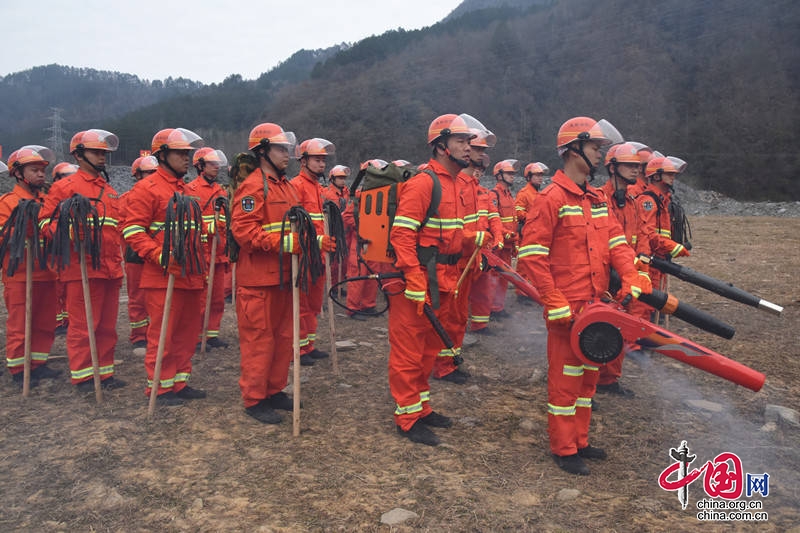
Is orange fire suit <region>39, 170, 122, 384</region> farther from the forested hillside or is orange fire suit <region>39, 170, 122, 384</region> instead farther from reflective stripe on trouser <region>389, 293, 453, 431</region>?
the forested hillside

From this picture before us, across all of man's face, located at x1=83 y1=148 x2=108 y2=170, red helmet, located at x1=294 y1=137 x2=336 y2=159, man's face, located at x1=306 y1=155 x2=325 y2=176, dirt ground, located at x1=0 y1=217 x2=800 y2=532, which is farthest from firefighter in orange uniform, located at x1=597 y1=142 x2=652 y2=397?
man's face, located at x1=83 y1=148 x2=108 y2=170

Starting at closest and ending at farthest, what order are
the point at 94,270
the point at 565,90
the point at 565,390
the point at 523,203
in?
the point at 565,390 < the point at 94,270 < the point at 523,203 < the point at 565,90

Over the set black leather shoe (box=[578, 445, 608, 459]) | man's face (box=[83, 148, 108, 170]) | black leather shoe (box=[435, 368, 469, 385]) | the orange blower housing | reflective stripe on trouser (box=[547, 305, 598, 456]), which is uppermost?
man's face (box=[83, 148, 108, 170])

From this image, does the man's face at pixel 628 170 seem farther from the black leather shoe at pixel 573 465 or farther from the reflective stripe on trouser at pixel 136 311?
the reflective stripe on trouser at pixel 136 311

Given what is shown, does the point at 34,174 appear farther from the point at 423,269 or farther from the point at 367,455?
the point at 367,455

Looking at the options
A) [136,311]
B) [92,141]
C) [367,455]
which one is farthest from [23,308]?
[367,455]

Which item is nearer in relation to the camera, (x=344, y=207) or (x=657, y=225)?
(x=657, y=225)

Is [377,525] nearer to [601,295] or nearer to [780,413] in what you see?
[601,295]

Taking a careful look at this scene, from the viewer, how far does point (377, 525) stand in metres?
3.44

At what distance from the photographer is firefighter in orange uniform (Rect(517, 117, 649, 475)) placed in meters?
4.10

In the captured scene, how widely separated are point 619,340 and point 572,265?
26.4 inches

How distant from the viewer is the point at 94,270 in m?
5.65

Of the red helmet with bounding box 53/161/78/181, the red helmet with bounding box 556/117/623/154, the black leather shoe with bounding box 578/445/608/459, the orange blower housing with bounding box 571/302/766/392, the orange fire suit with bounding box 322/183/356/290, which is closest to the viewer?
the orange blower housing with bounding box 571/302/766/392

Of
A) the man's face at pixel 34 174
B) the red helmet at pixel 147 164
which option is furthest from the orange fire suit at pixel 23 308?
the red helmet at pixel 147 164
